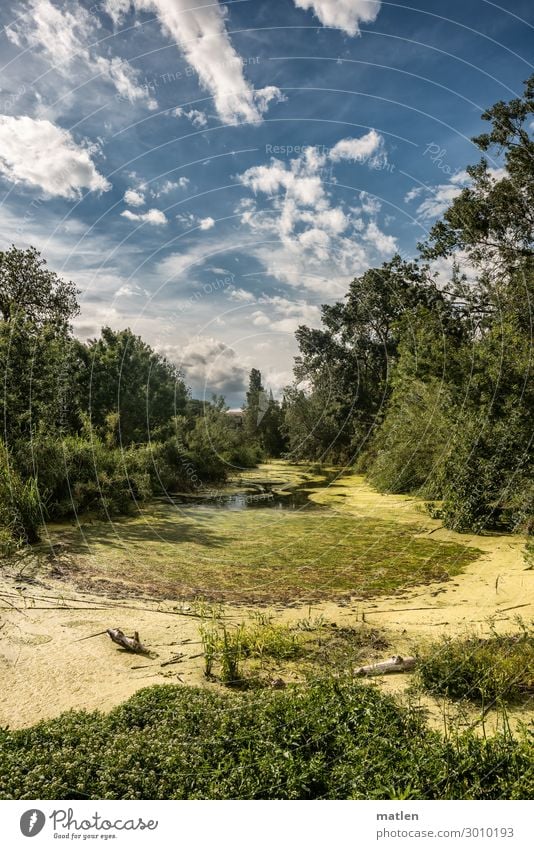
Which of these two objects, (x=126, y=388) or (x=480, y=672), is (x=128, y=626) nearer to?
(x=480, y=672)

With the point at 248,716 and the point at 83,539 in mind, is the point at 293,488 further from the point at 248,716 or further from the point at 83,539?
the point at 248,716

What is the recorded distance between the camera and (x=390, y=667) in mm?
5238

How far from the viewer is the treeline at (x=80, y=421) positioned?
14.5 meters

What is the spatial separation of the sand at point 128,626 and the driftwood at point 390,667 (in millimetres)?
129

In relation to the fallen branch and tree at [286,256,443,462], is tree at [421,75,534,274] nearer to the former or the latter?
tree at [286,256,443,462]

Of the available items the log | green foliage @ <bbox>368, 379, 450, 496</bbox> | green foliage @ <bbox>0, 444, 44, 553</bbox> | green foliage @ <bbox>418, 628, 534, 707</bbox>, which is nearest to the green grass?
green foliage @ <bbox>0, 444, 44, 553</bbox>

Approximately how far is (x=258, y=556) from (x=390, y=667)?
5841mm

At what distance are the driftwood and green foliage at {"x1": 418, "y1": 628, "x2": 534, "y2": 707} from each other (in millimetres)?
168

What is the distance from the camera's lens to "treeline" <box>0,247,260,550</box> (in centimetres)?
1448

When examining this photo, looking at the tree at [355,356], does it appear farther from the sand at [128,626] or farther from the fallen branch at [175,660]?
the fallen branch at [175,660]

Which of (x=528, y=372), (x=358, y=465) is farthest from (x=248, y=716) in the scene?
(x=358, y=465)

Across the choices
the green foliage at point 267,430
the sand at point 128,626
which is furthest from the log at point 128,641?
the green foliage at point 267,430
